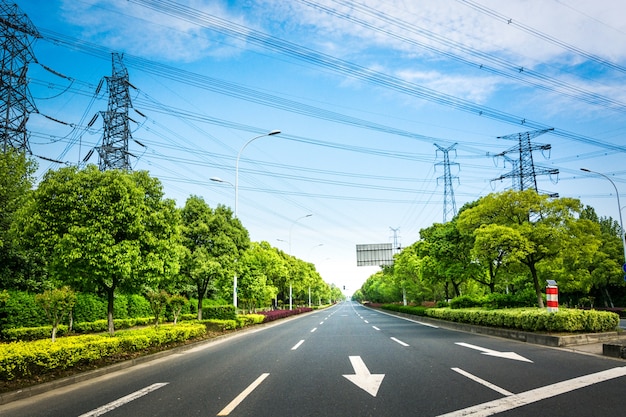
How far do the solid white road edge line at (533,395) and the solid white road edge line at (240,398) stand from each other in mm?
2763

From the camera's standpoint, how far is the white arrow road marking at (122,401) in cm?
541

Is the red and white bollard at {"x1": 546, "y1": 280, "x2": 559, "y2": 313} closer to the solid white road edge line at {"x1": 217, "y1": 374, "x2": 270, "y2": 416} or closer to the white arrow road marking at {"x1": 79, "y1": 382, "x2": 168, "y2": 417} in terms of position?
the solid white road edge line at {"x1": 217, "y1": 374, "x2": 270, "y2": 416}

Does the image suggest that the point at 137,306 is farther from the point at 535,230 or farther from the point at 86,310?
the point at 535,230

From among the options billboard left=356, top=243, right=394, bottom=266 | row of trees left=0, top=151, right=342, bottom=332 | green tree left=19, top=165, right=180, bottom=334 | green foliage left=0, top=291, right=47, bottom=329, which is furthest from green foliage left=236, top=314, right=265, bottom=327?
billboard left=356, top=243, right=394, bottom=266

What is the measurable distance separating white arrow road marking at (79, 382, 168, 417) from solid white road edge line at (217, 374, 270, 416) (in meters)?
1.73

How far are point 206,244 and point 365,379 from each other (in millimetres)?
16014

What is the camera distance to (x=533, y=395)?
18.4ft

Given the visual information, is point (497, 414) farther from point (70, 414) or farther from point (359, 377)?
point (70, 414)

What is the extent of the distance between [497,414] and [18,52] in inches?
1375

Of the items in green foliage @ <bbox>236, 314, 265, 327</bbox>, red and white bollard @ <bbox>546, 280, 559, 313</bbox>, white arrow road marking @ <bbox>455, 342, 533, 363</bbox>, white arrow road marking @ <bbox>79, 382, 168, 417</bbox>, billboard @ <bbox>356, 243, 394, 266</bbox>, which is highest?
billboard @ <bbox>356, 243, 394, 266</bbox>

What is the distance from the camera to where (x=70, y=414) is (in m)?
5.43

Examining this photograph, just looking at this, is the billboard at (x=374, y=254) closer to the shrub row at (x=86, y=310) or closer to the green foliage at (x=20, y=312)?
the shrub row at (x=86, y=310)

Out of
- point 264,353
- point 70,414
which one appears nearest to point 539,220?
point 264,353

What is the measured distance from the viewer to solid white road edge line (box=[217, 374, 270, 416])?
16.9 ft
